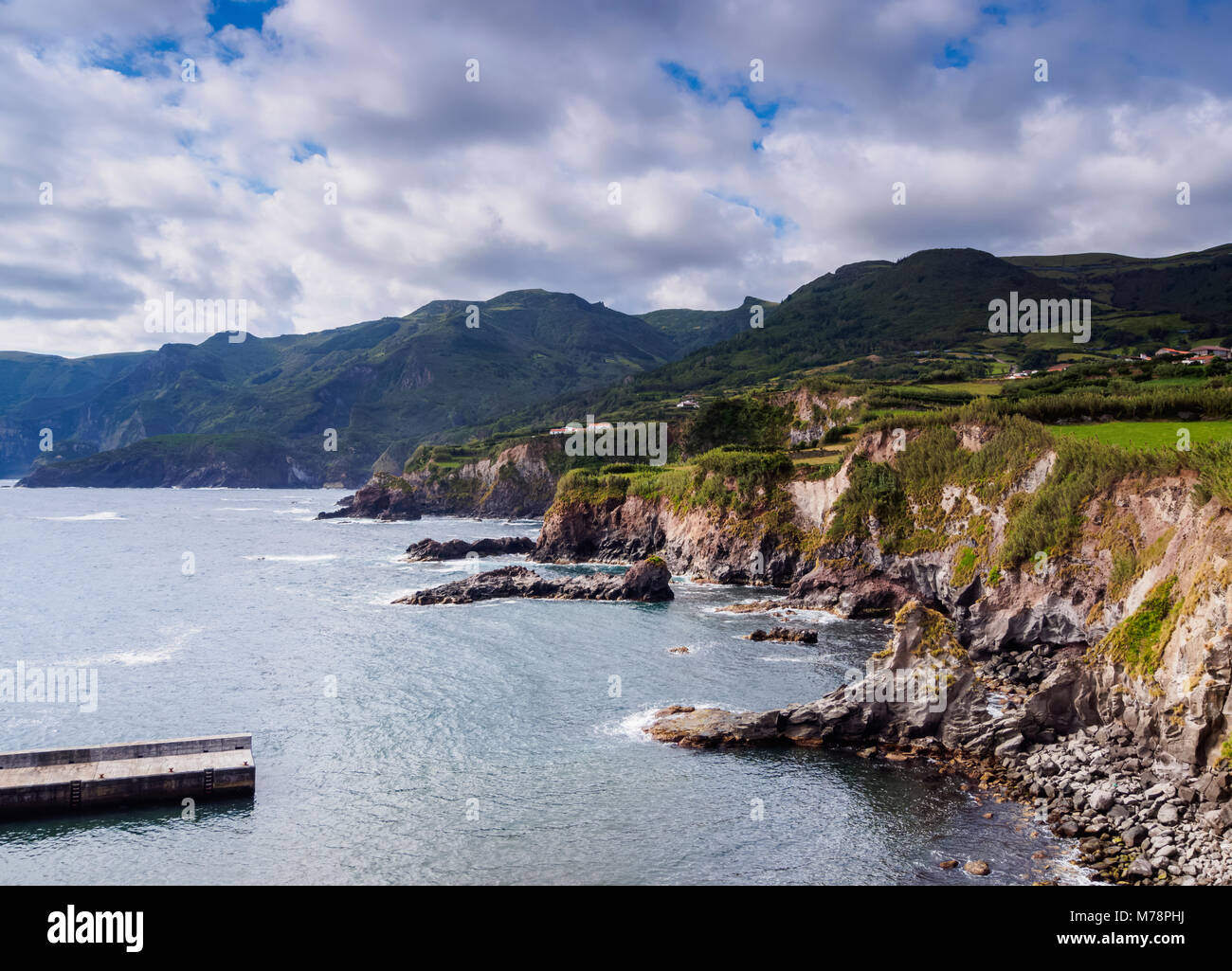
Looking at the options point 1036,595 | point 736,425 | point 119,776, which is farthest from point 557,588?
point 736,425

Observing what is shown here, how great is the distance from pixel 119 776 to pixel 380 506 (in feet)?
422

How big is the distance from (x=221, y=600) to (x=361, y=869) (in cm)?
5102

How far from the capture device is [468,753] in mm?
34312

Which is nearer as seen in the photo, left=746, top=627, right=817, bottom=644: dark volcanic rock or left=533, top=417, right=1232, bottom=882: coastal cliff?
left=533, top=417, right=1232, bottom=882: coastal cliff

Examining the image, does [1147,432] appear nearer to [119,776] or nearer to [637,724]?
[637,724]

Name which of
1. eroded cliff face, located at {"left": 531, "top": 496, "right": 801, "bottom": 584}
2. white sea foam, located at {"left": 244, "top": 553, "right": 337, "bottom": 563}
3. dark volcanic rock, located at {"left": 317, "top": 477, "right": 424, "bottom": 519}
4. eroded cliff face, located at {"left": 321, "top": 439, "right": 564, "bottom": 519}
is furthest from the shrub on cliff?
dark volcanic rock, located at {"left": 317, "top": 477, "right": 424, "bottom": 519}

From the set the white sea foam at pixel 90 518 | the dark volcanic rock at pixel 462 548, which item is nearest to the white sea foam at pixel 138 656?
the dark volcanic rock at pixel 462 548

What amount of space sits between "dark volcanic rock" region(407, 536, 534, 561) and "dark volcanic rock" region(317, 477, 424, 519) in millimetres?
55014

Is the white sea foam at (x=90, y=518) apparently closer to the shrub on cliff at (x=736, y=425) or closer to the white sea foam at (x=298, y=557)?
the white sea foam at (x=298, y=557)

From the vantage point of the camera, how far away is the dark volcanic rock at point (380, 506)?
151 m

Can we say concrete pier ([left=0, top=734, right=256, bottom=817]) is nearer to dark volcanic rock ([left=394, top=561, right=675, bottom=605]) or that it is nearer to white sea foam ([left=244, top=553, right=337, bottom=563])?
dark volcanic rock ([left=394, top=561, right=675, bottom=605])

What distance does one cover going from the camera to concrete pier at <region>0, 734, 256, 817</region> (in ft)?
94.5

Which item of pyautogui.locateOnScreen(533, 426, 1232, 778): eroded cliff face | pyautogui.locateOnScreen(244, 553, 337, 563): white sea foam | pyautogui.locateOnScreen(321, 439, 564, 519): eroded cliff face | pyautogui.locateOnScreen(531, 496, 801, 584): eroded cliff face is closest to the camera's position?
pyautogui.locateOnScreen(533, 426, 1232, 778): eroded cliff face

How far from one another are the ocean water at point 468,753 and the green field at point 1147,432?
19466 mm
